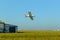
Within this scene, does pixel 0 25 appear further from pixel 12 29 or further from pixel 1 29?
pixel 12 29

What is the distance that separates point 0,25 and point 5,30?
93.5 inches

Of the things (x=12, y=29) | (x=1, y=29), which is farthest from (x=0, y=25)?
(x=12, y=29)

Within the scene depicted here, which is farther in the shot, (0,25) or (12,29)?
(12,29)

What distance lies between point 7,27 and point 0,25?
293 cm

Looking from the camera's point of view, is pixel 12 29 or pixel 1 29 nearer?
pixel 1 29

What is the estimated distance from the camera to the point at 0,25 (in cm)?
6894

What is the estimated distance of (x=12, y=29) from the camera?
73812mm

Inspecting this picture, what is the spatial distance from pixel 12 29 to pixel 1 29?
237 inches

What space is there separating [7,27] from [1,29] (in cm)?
306

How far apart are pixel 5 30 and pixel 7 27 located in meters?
1.37

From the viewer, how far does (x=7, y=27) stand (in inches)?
2800

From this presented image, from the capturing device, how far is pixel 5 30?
7019 centimetres

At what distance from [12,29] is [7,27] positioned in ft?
10.1
